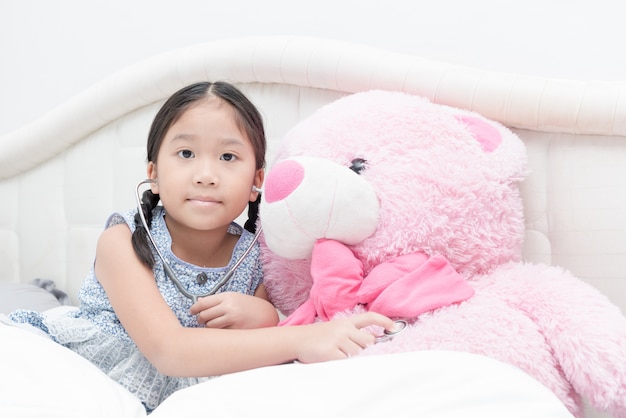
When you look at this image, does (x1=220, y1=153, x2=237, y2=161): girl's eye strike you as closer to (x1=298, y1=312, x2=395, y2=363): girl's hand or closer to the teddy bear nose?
the teddy bear nose

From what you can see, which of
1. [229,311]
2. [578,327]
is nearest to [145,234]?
[229,311]

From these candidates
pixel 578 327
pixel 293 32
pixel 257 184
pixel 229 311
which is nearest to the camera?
pixel 578 327

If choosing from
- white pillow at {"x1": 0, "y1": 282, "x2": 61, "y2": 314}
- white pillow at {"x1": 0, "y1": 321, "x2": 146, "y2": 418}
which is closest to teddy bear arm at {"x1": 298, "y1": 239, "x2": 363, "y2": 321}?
white pillow at {"x1": 0, "y1": 321, "x2": 146, "y2": 418}

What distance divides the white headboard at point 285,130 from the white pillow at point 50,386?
0.58 metres

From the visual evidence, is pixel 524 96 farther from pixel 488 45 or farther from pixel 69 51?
pixel 69 51

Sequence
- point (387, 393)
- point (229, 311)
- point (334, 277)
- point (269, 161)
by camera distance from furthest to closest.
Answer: point (269, 161) → point (229, 311) → point (334, 277) → point (387, 393)

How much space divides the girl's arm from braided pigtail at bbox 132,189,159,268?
0.05 feet

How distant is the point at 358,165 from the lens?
91 cm

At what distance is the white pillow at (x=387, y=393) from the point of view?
0.59 metres

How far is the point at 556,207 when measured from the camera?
102 cm

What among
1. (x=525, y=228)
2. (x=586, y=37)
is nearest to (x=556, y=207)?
(x=525, y=228)

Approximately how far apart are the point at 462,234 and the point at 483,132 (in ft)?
0.52

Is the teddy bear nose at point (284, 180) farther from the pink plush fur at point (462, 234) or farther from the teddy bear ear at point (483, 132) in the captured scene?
the teddy bear ear at point (483, 132)

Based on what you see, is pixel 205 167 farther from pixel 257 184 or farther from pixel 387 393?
pixel 387 393
